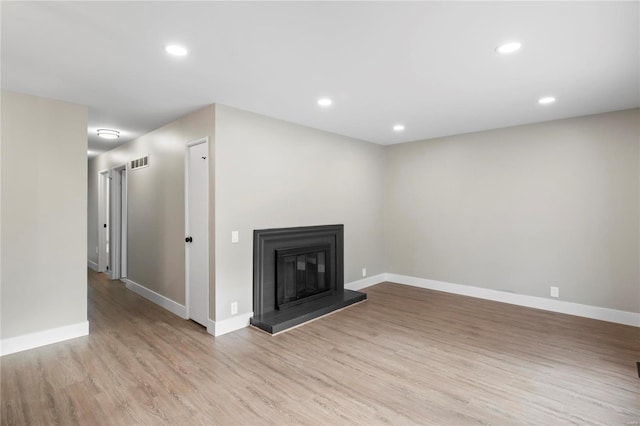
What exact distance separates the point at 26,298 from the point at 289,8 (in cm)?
367

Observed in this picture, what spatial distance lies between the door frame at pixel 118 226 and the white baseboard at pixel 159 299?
87 centimetres

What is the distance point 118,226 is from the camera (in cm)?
604

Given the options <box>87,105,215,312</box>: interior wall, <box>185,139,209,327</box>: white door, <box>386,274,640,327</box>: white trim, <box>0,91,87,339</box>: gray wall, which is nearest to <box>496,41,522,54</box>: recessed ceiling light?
<box>87,105,215,312</box>: interior wall

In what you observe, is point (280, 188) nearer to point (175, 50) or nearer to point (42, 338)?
point (175, 50)

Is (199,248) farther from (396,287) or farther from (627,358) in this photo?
(627,358)

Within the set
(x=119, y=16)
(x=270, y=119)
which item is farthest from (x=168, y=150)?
(x=119, y=16)

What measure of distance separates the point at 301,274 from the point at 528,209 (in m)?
3.36

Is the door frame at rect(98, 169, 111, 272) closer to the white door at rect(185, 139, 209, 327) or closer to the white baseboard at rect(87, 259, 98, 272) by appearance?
the white baseboard at rect(87, 259, 98, 272)

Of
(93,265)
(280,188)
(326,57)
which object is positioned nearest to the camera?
(326,57)

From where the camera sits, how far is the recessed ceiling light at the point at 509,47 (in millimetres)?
2248

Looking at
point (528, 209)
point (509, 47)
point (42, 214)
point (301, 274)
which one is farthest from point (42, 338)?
point (528, 209)

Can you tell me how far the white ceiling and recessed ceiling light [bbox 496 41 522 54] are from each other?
0.07 meters

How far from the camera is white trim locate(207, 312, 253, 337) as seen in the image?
3472 millimetres

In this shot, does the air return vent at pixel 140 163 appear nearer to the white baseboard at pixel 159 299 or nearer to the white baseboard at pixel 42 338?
the white baseboard at pixel 159 299
